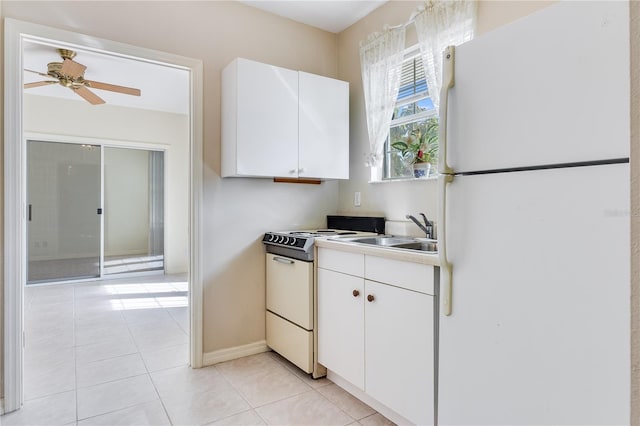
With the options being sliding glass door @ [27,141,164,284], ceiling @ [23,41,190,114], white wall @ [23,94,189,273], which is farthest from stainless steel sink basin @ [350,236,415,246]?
sliding glass door @ [27,141,164,284]

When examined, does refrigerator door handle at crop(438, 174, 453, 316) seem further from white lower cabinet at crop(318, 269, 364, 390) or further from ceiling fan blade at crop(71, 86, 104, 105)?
ceiling fan blade at crop(71, 86, 104, 105)

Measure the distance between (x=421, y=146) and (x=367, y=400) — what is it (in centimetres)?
163

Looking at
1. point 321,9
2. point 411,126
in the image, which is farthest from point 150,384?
point 321,9

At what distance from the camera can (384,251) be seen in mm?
1852

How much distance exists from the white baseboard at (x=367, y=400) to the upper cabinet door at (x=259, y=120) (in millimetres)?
1388

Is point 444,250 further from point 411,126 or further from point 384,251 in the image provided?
point 411,126

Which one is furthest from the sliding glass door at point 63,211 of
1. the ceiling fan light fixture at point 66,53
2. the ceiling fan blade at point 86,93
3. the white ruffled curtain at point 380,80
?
the white ruffled curtain at point 380,80

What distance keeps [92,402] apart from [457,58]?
8.37 feet

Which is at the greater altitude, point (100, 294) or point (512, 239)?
point (512, 239)

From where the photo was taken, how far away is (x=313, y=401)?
6.99 feet

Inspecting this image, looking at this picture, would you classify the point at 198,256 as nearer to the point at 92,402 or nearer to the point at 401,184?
the point at 92,402

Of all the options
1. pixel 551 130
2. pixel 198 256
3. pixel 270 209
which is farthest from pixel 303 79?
pixel 551 130

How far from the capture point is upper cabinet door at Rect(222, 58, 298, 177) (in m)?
2.49

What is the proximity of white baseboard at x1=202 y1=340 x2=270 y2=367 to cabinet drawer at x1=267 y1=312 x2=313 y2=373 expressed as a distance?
0.07 meters
